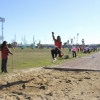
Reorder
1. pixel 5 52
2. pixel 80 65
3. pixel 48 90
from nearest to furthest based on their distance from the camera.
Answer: pixel 48 90, pixel 5 52, pixel 80 65

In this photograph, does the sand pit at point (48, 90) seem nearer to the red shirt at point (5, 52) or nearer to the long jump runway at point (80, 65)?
the red shirt at point (5, 52)

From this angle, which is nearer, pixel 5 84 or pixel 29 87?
pixel 29 87

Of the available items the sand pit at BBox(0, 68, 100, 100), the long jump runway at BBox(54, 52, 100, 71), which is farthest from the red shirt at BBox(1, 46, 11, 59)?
the long jump runway at BBox(54, 52, 100, 71)

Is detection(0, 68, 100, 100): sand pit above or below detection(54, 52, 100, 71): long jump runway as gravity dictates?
below

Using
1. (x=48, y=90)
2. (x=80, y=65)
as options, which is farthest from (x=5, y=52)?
(x=80, y=65)

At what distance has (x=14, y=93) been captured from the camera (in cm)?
753

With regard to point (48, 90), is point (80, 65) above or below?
above

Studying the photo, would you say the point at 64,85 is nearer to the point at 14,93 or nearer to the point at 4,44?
the point at 14,93

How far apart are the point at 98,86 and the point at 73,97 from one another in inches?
74.4

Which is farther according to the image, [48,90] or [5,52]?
[5,52]

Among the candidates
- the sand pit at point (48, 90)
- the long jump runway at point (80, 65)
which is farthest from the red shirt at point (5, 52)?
the long jump runway at point (80, 65)

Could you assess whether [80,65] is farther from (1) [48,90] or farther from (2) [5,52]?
(1) [48,90]

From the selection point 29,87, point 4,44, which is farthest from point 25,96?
point 4,44

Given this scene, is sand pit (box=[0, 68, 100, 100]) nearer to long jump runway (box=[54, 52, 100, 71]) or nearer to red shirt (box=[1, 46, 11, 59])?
red shirt (box=[1, 46, 11, 59])
